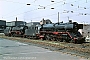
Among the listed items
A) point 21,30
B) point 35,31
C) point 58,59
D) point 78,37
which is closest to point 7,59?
point 58,59

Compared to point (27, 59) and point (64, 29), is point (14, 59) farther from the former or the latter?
point (64, 29)

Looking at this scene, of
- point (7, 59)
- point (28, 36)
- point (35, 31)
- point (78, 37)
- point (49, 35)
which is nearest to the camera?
point (7, 59)

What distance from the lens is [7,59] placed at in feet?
40.0

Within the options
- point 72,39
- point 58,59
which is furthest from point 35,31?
point 58,59

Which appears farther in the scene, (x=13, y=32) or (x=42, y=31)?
(x=13, y=32)

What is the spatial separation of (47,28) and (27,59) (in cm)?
2334

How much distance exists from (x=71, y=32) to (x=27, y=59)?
17.1m

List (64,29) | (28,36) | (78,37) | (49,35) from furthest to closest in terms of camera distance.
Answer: (28,36) → (49,35) → (64,29) → (78,37)

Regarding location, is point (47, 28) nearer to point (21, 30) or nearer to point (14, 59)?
point (21, 30)

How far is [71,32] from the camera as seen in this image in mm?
28578

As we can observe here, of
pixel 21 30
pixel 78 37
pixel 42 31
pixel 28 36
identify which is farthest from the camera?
pixel 21 30

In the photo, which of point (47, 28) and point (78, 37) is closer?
point (78, 37)

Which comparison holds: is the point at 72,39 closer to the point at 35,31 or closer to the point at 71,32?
the point at 71,32

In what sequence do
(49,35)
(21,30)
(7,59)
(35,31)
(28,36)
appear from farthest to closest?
(21,30) < (28,36) < (35,31) < (49,35) < (7,59)
